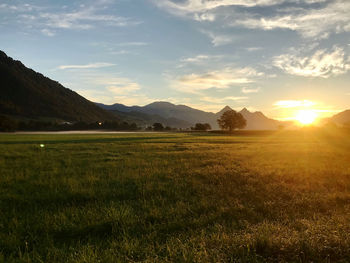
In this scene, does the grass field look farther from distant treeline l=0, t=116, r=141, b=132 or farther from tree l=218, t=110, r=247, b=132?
distant treeline l=0, t=116, r=141, b=132

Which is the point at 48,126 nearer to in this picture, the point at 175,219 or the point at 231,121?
the point at 231,121

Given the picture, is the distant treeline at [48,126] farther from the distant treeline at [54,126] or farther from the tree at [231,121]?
the tree at [231,121]

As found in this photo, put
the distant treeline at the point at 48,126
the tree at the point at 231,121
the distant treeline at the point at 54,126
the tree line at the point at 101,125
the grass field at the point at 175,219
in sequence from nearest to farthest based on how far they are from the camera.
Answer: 1. the grass field at the point at 175,219
2. the distant treeline at the point at 54,126
3. the distant treeline at the point at 48,126
4. the tree line at the point at 101,125
5. the tree at the point at 231,121

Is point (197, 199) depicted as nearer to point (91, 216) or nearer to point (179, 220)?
point (179, 220)

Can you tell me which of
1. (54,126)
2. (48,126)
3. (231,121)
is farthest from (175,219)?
(48,126)

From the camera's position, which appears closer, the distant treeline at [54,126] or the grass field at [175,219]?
the grass field at [175,219]

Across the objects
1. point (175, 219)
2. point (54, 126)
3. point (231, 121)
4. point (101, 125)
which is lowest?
point (175, 219)

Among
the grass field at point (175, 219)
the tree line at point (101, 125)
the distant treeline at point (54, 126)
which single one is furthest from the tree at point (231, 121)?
the grass field at point (175, 219)

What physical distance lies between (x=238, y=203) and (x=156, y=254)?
4182mm

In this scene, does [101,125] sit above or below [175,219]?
above

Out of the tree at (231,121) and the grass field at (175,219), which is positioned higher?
the tree at (231,121)

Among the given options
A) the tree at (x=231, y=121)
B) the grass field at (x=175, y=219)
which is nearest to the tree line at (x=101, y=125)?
the tree at (x=231, y=121)

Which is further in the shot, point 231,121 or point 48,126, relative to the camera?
point 48,126

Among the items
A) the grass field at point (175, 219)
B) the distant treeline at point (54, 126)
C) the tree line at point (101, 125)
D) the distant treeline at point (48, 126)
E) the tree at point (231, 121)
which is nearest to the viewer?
the grass field at point (175, 219)
